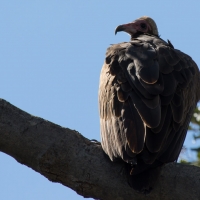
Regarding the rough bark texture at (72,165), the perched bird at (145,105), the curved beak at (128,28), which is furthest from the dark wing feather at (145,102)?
the curved beak at (128,28)

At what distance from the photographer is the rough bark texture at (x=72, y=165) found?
6477mm

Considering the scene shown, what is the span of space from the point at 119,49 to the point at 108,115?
5.12ft

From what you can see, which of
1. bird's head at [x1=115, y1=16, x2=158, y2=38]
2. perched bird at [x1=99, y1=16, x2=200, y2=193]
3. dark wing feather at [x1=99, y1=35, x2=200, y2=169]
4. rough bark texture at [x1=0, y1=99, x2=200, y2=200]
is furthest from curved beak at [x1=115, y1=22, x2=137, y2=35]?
rough bark texture at [x1=0, y1=99, x2=200, y2=200]

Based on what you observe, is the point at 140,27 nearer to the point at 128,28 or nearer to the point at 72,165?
the point at 128,28

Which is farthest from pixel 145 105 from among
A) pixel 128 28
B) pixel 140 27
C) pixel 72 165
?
pixel 140 27

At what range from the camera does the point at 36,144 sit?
657cm

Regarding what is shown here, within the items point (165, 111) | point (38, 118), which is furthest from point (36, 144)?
point (165, 111)

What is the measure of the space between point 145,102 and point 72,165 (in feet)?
3.70

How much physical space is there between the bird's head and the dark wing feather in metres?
3.25

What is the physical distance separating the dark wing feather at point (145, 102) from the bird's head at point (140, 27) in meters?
3.25

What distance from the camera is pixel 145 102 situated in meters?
6.89

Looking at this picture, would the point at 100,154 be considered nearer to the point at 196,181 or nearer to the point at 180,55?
the point at 196,181

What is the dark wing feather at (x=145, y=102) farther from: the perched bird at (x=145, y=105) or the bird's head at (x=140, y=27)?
the bird's head at (x=140, y=27)

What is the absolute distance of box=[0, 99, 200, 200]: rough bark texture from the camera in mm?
6477
